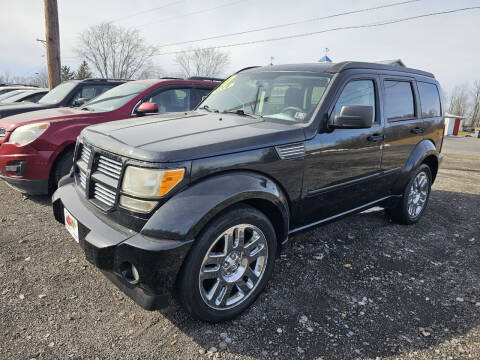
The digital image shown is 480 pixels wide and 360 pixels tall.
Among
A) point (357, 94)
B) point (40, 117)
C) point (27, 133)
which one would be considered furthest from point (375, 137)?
point (40, 117)

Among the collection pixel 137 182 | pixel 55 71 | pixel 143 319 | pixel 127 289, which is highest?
pixel 55 71

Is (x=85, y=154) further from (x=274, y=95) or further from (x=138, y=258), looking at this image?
(x=274, y=95)

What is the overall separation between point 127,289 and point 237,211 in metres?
0.86

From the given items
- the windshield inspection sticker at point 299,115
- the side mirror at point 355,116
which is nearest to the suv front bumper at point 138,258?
the windshield inspection sticker at point 299,115

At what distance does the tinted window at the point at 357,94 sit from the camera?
2965mm

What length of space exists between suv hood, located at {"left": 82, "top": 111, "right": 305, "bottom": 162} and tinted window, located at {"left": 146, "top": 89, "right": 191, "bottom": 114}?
8.13ft

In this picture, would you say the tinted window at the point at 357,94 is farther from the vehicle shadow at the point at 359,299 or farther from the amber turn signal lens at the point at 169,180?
the amber turn signal lens at the point at 169,180

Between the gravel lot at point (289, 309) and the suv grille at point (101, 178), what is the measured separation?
810mm

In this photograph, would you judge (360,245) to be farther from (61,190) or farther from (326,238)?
(61,190)

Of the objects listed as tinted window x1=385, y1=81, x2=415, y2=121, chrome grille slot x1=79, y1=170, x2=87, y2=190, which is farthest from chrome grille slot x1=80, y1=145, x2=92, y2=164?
tinted window x1=385, y1=81, x2=415, y2=121

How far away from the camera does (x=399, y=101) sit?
371 centimetres

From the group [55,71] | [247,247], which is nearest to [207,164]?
[247,247]

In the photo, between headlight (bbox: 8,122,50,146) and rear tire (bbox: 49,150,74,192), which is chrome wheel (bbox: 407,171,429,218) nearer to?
rear tire (bbox: 49,150,74,192)

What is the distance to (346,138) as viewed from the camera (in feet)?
9.70
